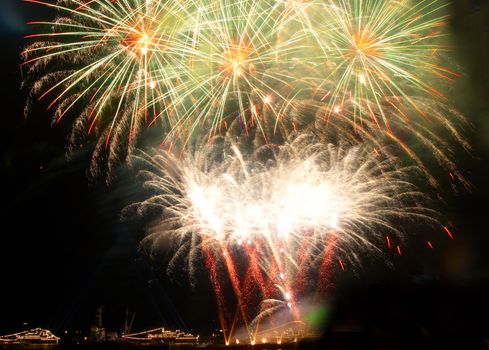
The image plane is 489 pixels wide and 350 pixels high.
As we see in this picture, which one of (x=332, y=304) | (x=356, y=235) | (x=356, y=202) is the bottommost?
(x=332, y=304)

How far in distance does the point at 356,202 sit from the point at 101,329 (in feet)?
217

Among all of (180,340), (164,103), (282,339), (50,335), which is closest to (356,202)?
(164,103)

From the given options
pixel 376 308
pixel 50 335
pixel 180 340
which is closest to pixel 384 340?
pixel 376 308

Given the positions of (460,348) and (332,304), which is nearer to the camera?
(460,348)

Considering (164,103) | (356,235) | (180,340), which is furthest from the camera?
(180,340)

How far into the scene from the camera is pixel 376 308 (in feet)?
25.2

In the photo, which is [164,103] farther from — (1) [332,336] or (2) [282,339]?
(2) [282,339]

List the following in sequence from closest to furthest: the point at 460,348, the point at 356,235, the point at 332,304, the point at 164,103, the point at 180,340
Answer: the point at 460,348 < the point at 332,304 < the point at 164,103 < the point at 356,235 < the point at 180,340

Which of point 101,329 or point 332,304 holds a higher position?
point 101,329

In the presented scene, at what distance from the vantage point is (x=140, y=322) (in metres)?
70.9

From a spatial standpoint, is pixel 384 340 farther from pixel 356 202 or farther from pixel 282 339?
pixel 282 339

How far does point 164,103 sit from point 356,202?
24.7 feet

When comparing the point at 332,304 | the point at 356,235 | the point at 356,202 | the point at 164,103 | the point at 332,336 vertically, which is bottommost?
the point at 332,336

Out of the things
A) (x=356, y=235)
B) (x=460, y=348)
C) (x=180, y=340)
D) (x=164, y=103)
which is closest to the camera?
(x=460, y=348)
